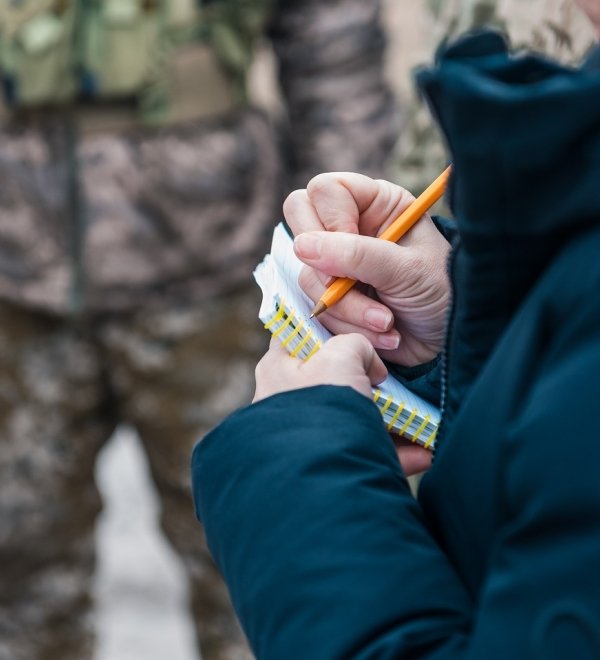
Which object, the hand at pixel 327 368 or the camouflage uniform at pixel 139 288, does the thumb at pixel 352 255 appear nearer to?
the hand at pixel 327 368

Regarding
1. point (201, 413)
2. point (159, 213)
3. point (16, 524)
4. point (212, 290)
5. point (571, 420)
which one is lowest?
point (16, 524)

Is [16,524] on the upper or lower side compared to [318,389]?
lower

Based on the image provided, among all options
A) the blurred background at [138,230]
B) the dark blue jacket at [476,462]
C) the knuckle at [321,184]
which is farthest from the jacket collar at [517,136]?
the blurred background at [138,230]

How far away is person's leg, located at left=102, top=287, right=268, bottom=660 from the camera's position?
1.83 meters

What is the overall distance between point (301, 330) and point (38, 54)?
3.63 feet

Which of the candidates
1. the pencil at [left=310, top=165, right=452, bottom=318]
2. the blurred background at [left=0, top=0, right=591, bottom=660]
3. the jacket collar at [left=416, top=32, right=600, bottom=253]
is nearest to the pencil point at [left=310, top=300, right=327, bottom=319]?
the pencil at [left=310, top=165, right=452, bottom=318]

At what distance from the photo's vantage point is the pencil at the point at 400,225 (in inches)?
31.6

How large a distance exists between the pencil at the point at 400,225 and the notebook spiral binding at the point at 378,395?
1.1 inches

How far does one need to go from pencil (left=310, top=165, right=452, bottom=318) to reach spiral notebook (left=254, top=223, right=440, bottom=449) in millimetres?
18

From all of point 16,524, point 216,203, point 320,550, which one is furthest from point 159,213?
point 320,550

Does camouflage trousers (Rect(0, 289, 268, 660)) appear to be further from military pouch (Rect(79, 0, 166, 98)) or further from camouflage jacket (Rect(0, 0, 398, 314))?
military pouch (Rect(79, 0, 166, 98))

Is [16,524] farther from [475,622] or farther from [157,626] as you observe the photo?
[475,622]

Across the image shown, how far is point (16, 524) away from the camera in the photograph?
5.97ft

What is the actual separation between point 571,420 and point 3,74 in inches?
55.7
